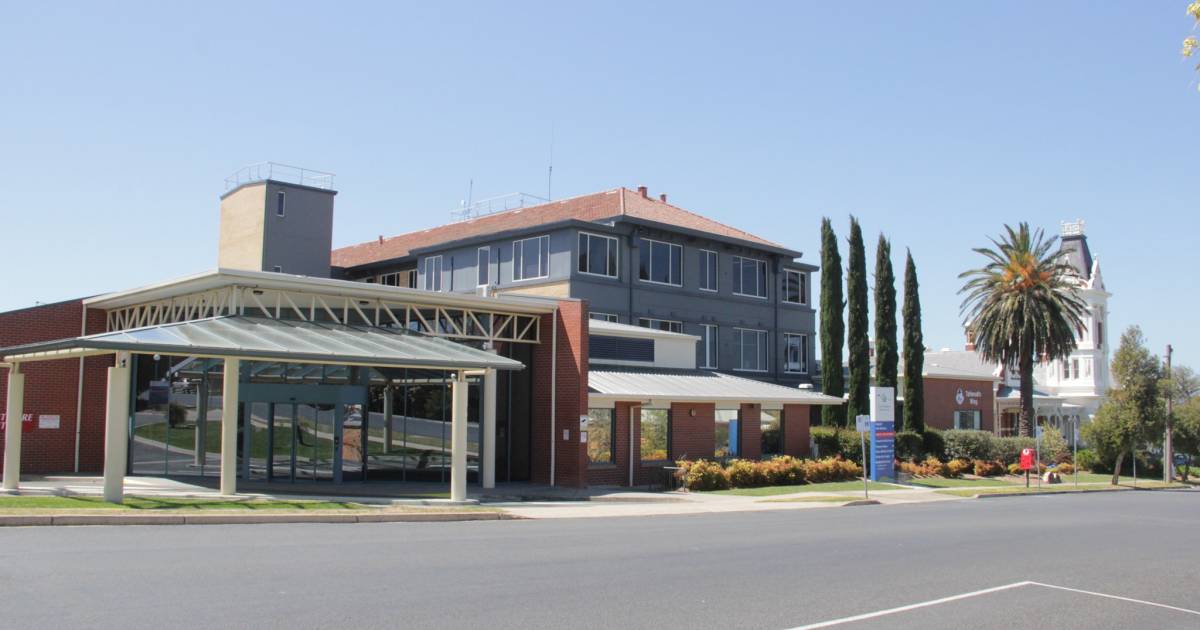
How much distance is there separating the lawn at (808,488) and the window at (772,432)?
2523 millimetres

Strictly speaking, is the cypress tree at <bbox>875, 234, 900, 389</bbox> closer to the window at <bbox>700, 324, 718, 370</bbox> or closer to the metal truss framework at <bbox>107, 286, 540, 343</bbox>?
the window at <bbox>700, 324, 718, 370</bbox>

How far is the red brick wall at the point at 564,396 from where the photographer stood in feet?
93.3

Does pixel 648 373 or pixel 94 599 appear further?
pixel 648 373

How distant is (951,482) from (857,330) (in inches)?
360

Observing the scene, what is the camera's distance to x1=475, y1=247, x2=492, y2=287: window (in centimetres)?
4509

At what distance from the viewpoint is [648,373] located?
35062mm

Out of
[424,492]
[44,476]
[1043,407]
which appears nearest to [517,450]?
[424,492]

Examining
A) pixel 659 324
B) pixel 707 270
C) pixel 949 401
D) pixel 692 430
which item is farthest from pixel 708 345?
pixel 949 401

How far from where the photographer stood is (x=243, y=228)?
51.0m

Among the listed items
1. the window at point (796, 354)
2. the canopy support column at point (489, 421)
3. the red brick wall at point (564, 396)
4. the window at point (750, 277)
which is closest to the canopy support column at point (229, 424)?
the canopy support column at point (489, 421)

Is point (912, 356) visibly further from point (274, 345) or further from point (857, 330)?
point (274, 345)

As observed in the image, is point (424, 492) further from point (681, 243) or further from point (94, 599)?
point (681, 243)

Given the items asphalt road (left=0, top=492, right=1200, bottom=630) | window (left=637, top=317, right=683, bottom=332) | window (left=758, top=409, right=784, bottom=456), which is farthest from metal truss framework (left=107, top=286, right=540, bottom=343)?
window (left=637, top=317, right=683, bottom=332)

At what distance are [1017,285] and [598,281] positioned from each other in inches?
797
